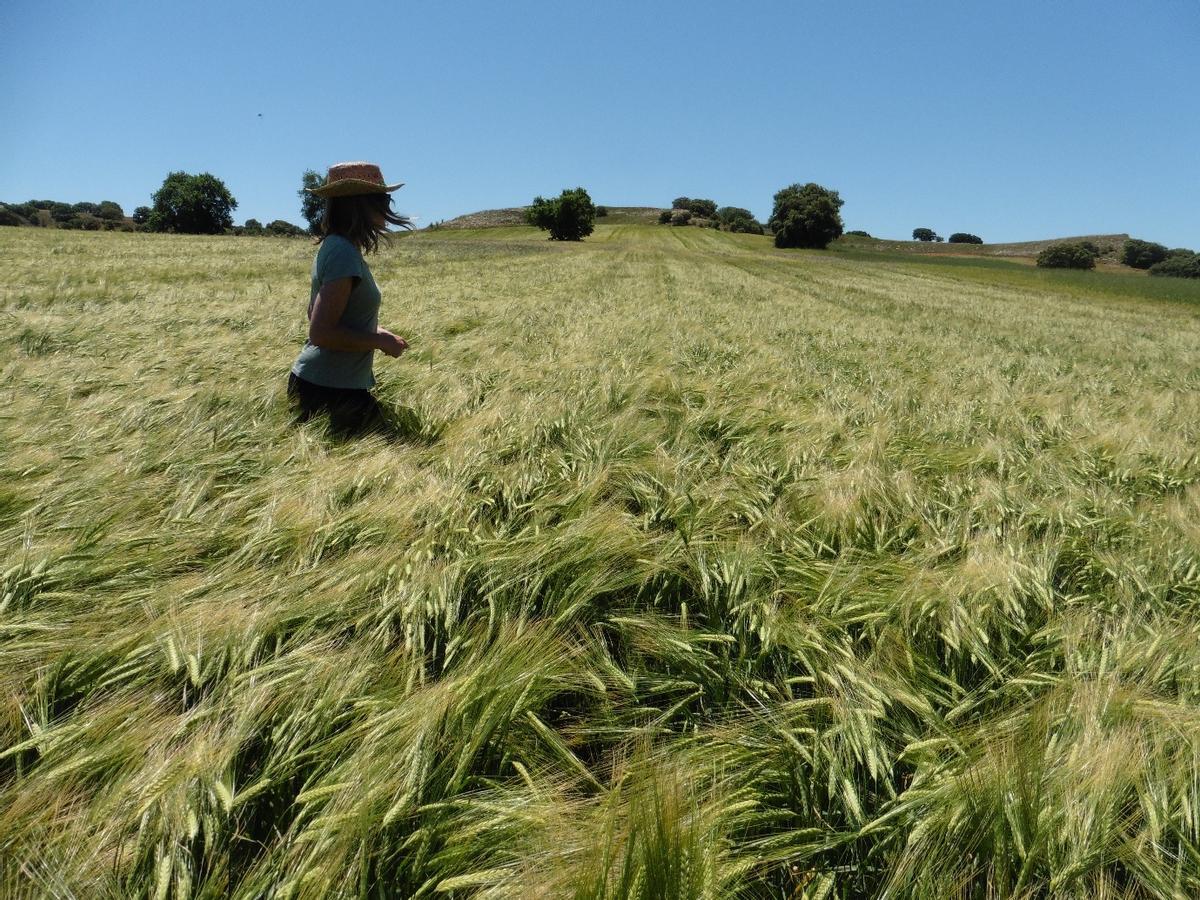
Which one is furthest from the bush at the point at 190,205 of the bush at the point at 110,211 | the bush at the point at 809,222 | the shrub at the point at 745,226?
the shrub at the point at 745,226

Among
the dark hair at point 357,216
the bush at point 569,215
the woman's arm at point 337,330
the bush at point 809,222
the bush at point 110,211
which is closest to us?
the woman's arm at point 337,330

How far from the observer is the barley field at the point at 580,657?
3.25 ft

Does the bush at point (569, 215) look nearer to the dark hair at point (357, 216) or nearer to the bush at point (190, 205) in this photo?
the bush at point (190, 205)

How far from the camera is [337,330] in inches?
129

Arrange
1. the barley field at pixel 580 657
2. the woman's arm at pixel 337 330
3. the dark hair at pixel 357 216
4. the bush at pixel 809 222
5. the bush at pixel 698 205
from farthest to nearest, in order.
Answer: the bush at pixel 698 205 → the bush at pixel 809 222 → the dark hair at pixel 357 216 → the woman's arm at pixel 337 330 → the barley field at pixel 580 657

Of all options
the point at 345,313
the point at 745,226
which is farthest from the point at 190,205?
the point at 345,313

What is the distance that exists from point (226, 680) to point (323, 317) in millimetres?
2461

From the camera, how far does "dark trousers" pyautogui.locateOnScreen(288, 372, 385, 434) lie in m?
3.26

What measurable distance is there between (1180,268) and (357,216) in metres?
82.9

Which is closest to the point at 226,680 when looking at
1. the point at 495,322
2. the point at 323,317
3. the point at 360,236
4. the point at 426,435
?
the point at 426,435

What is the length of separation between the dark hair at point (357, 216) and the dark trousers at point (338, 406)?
0.95 metres

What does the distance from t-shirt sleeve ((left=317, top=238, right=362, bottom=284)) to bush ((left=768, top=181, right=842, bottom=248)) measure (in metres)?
75.9

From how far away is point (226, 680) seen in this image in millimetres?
1284

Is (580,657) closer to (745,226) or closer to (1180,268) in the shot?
(1180,268)
